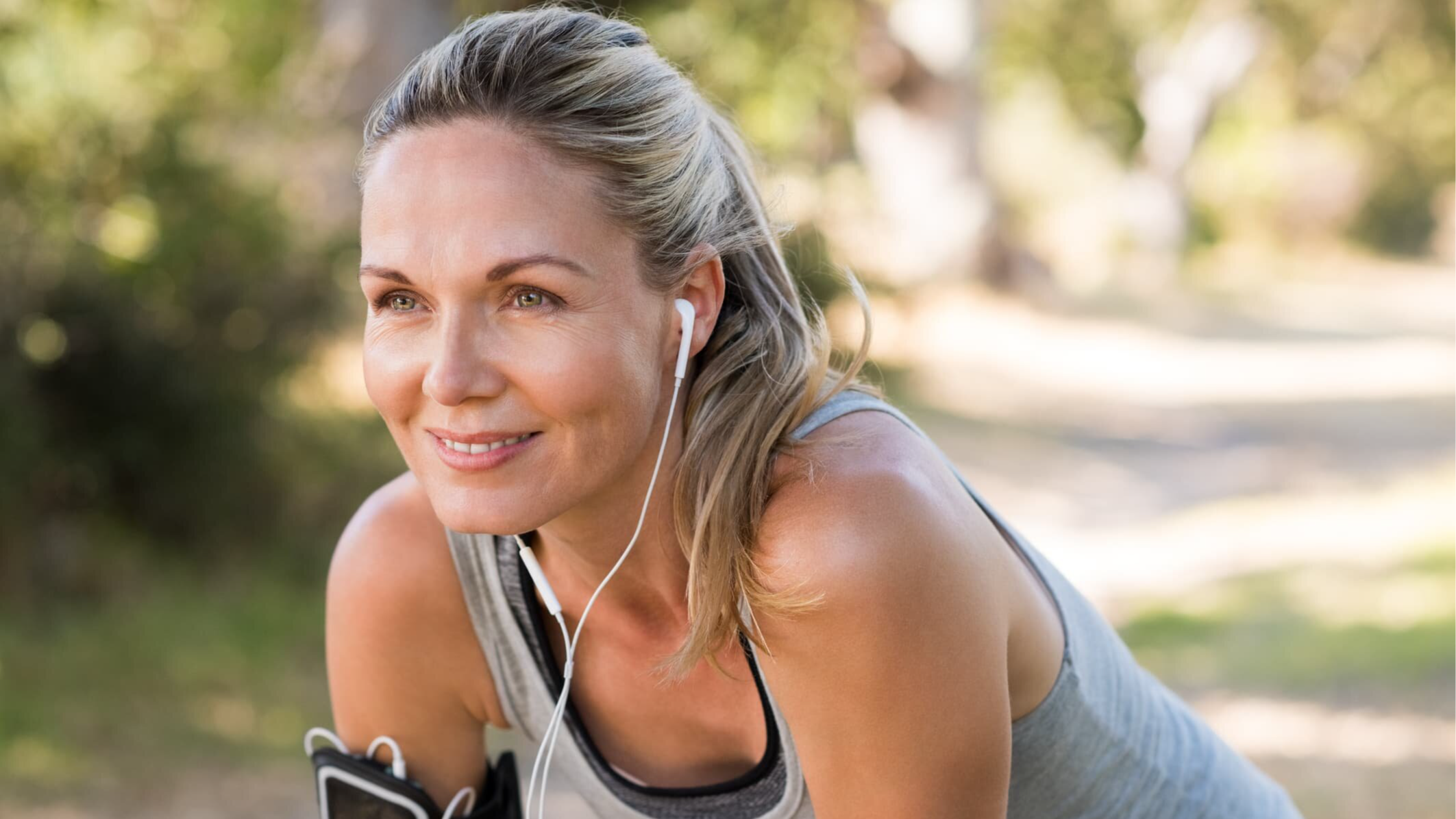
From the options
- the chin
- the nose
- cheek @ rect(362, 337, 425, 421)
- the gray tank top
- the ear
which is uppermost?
the ear

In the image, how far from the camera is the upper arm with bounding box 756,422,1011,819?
176 cm

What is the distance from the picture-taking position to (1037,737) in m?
2.04

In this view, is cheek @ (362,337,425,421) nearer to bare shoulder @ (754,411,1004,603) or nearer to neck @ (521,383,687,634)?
neck @ (521,383,687,634)

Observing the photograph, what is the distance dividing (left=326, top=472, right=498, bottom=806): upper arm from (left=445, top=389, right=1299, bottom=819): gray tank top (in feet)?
0.13

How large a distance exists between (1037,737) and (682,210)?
2.70ft

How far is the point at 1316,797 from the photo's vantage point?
4.66 metres

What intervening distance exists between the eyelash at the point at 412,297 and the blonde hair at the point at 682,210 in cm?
13

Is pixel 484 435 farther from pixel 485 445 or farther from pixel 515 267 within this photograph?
pixel 515 267

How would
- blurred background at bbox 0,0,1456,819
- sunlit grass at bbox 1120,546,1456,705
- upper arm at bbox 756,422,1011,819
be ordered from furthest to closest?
1. sunlit grass at bbox 1120,546,1456,705
2. blurred background at bbox 0,0,1456,819
3. upper arm at bbox 756,422,1011,819

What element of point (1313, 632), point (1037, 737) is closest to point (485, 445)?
point (1037, 737)

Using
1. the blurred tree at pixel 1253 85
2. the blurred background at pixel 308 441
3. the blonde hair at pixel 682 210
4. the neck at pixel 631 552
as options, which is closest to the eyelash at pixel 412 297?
the blonde hair at pixel 682 210

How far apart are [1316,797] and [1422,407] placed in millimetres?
10035

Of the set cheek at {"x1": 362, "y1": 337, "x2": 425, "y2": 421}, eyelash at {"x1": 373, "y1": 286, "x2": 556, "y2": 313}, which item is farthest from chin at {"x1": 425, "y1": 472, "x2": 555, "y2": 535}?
eyelash at {"x1": 373, "y1": 286, "x2": 556, "y2": 313}

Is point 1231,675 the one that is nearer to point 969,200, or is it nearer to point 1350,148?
point 969,200
